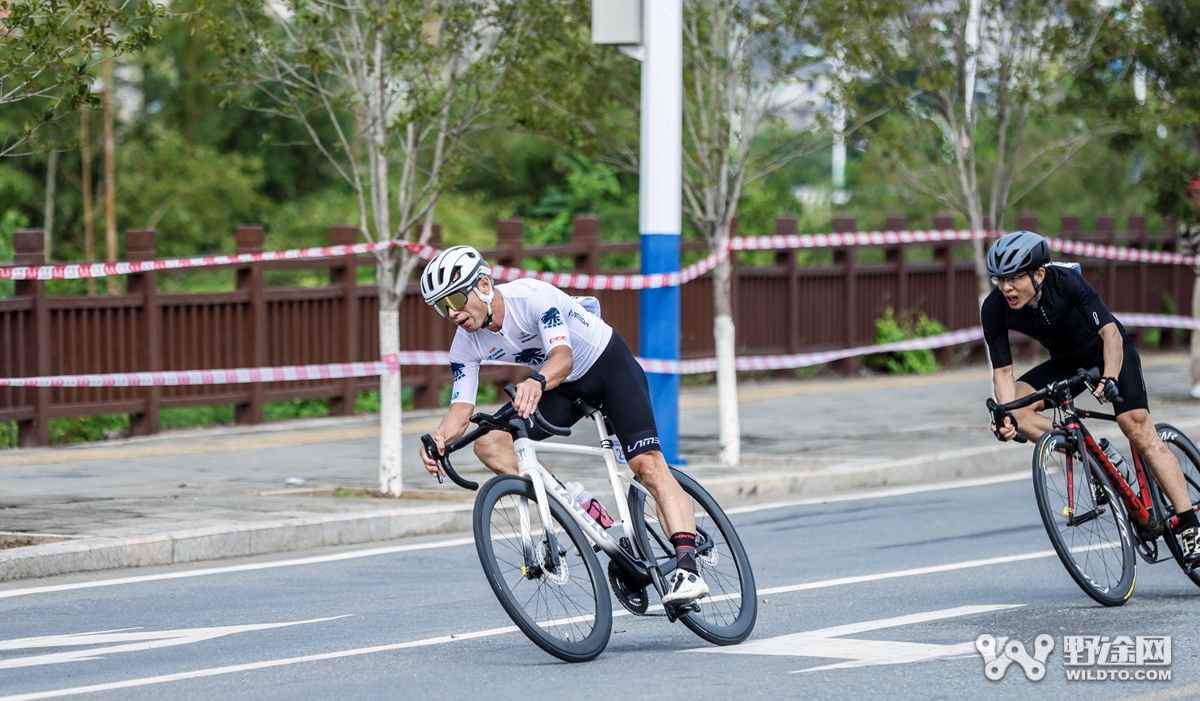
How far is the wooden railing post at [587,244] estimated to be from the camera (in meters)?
17.2

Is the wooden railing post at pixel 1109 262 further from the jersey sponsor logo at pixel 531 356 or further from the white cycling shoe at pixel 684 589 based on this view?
the white cycling shoe at pixel 684 589

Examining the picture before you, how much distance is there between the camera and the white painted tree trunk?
10961 millimetres

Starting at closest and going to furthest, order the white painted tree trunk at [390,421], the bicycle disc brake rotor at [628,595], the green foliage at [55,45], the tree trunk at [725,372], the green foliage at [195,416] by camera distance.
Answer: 1. the bicycle disc brake rotor at [628,595]
2. the green foliage at [55,45]
3. the white painted tree trunk at [390,421]
4. the tree trunk at [725,372]
5. the green foliage at [195,416]

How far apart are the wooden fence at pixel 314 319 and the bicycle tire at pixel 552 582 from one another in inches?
308

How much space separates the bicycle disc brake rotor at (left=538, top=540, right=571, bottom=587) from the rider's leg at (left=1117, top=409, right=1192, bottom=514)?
112 inches

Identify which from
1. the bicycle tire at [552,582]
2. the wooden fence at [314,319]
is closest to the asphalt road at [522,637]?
the bicycle tire at [552,582]

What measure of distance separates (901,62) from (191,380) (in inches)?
271

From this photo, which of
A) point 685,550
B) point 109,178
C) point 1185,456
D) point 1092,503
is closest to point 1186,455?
point 1185,456

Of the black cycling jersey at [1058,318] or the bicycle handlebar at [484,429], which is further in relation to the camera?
the black cycling jersey at [1058,318]

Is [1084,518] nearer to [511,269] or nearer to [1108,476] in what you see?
[1108,476]

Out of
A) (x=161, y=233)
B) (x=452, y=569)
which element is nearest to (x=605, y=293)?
(x=452, y=569)

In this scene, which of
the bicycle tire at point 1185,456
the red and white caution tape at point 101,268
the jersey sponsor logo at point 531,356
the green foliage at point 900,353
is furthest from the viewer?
the green foliage at point 900,353

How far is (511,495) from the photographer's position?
6.39 metres

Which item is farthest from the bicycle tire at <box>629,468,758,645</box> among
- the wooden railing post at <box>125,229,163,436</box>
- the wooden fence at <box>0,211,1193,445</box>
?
the wooden railing post at <box>125,229,163,436</box>
